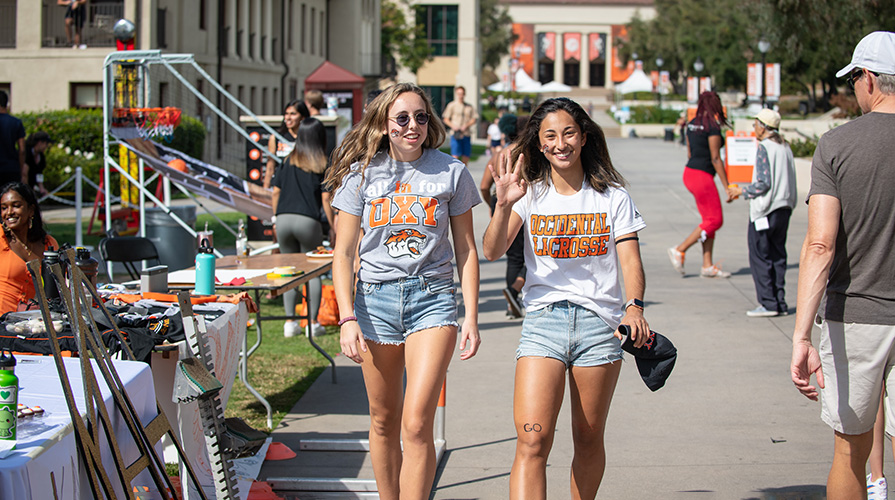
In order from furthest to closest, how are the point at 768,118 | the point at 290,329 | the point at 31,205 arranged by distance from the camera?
1. the point at 768,118
2. the point at 290,329
3. the point at 31,205

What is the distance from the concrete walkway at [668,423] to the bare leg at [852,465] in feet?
3.45

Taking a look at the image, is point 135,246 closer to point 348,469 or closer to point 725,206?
point 348,469

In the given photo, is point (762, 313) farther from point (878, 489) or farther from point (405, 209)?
point (405, 209)

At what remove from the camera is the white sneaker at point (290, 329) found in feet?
28.5

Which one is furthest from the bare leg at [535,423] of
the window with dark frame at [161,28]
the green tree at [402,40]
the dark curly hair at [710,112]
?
the green tree at [402,40]

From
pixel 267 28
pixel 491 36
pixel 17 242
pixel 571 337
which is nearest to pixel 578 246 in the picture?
pixel 571 337

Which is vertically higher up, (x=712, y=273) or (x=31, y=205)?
(x=31, y=205)

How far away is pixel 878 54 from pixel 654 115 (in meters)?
53.2

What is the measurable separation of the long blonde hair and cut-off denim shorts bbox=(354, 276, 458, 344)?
0.51 m

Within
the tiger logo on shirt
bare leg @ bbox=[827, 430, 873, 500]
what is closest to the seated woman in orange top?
the tiger logo on shirt

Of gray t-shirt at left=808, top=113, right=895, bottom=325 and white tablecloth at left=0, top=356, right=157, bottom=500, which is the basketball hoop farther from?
gray t-shirt at left=808, top=113, right=895, bottom=325

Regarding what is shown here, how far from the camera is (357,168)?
4145 mm

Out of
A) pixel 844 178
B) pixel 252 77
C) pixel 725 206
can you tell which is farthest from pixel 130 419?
pixel 252 77

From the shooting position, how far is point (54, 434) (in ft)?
9.89
